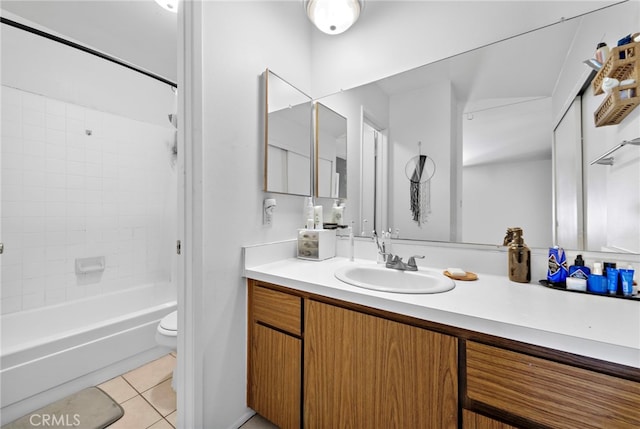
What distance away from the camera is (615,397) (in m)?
0.55

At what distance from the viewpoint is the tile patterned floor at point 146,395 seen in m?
1.29

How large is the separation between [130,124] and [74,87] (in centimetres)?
42

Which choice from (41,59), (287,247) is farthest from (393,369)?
(41,59)

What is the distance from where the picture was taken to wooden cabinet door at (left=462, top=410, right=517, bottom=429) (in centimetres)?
67

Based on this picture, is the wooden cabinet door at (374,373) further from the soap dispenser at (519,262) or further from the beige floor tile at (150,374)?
the beige floor tile at (150,374)

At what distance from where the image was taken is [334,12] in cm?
143

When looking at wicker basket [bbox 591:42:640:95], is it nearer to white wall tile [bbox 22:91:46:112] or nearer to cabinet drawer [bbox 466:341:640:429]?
cabinet drawer [bbox 466:341:640:429]

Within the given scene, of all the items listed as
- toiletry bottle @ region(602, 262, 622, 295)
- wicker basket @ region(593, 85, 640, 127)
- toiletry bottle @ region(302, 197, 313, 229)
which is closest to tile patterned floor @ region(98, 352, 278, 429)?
toiletry bottle @ region(302, 197, 313, 229)

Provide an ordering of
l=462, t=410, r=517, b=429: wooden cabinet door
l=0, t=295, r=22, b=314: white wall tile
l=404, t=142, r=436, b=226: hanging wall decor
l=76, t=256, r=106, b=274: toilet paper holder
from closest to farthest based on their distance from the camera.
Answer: l=462, t=410, r=517, b=429: wooden cabinet door → l=404, t=142, r=436, b=226: hanging wall decor → l=0, t=295, r=22, b=314: white wall tile → l=76, t=256, r=106, b=274: toilet paper holder

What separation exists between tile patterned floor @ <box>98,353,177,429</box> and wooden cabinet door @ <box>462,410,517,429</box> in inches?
53.9

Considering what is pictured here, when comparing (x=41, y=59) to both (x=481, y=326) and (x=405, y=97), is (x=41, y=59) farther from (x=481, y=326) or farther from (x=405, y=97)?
(x=481, y=326)

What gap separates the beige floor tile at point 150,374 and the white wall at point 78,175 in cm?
80

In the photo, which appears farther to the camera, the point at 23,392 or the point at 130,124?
the point at 130,124

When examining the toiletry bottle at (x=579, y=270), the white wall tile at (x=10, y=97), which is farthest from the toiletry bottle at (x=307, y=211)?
the white wall tile at (x=10, y=97)
